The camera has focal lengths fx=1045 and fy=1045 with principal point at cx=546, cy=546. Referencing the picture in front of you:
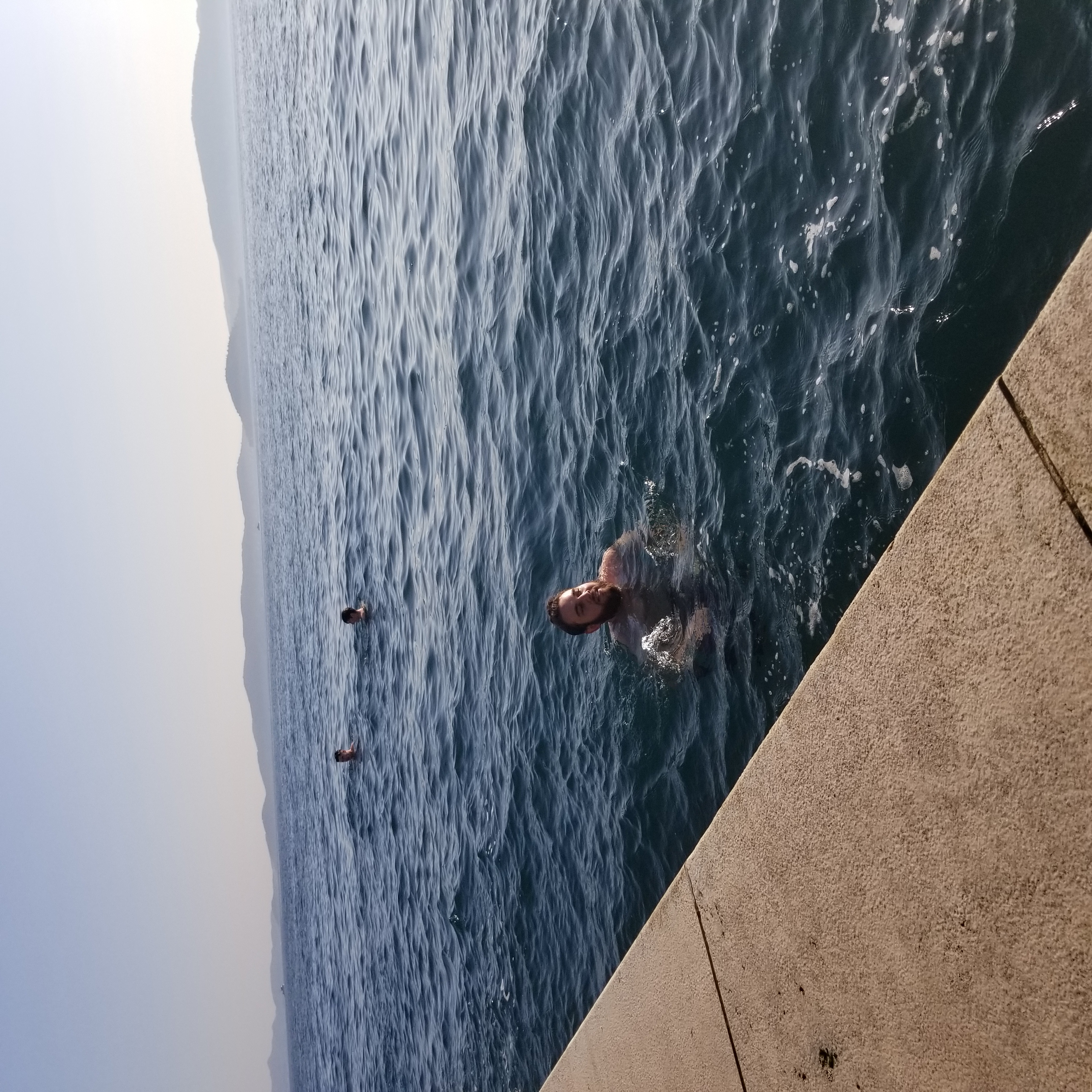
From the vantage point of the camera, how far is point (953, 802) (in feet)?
7.32

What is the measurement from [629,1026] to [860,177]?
→ 315 cm

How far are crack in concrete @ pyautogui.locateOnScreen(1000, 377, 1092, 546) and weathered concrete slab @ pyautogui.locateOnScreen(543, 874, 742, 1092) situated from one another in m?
2.02

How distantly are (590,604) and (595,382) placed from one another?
112cm

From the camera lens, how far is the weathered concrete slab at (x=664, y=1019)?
3320 mm

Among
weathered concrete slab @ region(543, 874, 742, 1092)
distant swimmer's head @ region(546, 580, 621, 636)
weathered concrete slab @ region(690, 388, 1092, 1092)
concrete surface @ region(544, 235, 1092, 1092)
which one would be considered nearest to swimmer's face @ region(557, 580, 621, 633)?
distant swimmer's head @ region(546, 580, 621, 636)

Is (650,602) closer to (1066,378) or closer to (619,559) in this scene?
(619,559)

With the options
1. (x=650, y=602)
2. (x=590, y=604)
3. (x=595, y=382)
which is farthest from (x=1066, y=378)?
(x=595, y=382)

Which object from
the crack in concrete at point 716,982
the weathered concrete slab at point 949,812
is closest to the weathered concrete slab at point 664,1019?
the crack in concrete at point 716,982

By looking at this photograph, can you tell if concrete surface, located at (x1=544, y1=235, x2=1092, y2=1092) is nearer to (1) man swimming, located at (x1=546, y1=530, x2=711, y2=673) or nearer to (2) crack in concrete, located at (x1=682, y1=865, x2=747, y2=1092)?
(2) crack in concrete, located at (x1=682, y1=865, x2=747, y2=1092)

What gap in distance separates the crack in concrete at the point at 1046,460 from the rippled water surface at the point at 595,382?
0.92 m

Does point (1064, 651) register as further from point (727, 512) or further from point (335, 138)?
point (335, 138)

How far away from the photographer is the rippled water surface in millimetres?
3121

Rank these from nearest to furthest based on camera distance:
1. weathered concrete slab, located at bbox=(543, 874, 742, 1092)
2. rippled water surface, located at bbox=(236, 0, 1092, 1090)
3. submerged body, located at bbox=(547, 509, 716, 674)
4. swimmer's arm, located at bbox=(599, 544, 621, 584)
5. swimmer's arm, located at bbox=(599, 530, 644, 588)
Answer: rippled water surface, located at bbox=(236, 0, 1092, 1090) < weathered concrete slab, located at bbox=(543, 874, 742, 1092) < submerged body, located at bbox=(547, 509, 716, 674) < swimmer's arm, located at bbox=(599, 530, 644, 588) < swimmer's arm, located at bbox=(599, 544, 621, 584)

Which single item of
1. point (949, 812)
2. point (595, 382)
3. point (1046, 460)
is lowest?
point (595, 382)
